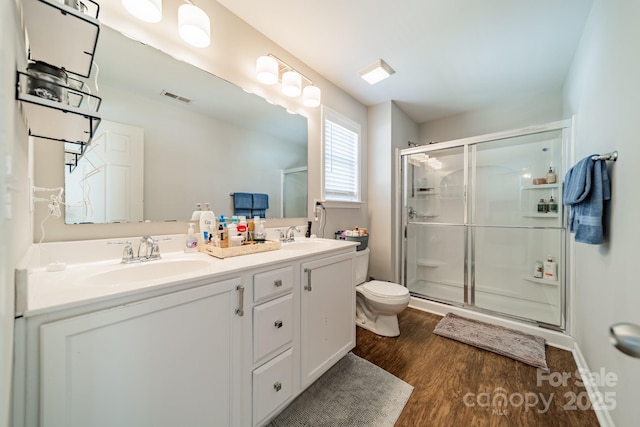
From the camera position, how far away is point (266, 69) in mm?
1663

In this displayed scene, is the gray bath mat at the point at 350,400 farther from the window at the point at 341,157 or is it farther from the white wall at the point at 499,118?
the white wall at the point at 499,118

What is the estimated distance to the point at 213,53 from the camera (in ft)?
4.94

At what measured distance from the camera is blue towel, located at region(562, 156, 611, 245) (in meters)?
1.23

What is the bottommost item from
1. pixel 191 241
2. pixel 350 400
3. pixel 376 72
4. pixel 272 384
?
pixel 350 400

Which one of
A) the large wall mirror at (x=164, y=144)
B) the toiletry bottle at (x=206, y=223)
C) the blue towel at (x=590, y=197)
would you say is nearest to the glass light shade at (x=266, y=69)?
the large wall mirror at (x=164, y=144)

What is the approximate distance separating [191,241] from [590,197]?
227cm

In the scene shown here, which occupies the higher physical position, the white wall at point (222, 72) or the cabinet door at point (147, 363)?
the white wall at point (222, 72)

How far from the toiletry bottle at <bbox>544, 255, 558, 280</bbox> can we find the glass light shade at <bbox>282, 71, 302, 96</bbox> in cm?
295

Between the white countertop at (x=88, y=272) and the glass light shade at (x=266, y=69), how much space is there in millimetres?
1230

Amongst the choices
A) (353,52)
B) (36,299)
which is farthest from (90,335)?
(353,52)

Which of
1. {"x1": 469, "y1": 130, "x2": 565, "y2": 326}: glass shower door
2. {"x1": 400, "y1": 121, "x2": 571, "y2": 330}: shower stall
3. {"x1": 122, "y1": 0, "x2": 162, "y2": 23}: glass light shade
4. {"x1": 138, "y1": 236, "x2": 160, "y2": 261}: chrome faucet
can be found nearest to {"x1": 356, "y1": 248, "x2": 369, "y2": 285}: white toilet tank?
{"x1": 400, "y1": 121, "x2": 571, "y2": 330}: shower stall

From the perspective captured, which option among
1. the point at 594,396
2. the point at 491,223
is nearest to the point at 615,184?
the point at 594,396

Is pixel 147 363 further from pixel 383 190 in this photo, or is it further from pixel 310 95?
pixel 383 190

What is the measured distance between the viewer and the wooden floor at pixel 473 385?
1.27 metres
